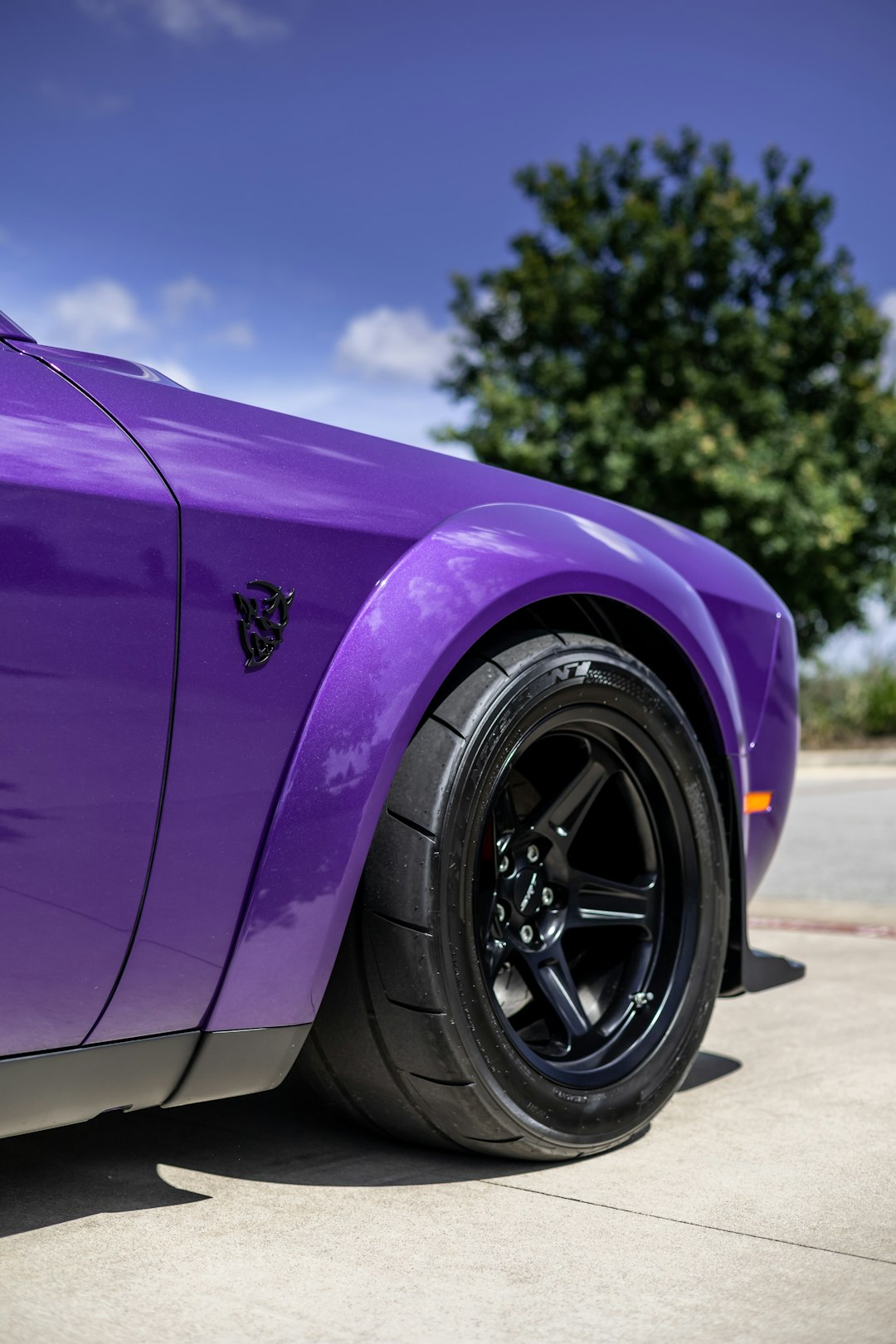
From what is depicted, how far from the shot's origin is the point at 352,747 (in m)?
1.93

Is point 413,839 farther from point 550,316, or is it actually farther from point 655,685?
point 550,316

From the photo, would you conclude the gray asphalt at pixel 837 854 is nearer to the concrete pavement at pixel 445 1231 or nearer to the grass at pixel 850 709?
the concrete pavement at pixel 445 1231

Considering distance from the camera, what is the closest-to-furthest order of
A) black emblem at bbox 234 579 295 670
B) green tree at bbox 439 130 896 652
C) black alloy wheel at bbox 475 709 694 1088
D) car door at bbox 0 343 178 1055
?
car door at bbox 0 343 178 1055 → black emblem at bbox 234 579 295 670 → black alloy wheel at bbox 475 709 694 1088 → green tree at bbox 439 130 896 652

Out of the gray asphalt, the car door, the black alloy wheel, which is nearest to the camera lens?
the car door

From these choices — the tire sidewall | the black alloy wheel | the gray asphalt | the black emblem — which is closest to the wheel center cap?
the black alloy wheel

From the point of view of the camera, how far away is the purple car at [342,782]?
167 cm

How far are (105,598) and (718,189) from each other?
24812 mm

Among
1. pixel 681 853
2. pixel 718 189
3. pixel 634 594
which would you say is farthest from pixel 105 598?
pixel 718 189

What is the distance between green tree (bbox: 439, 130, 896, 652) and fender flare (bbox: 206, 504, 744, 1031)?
19105mm

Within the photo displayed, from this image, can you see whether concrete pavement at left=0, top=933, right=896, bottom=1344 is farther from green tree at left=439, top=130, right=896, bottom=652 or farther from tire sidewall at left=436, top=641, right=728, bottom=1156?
green tree at left=439, top=130, right=896, bottom=652

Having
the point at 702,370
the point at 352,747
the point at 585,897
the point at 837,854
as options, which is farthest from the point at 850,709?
the point at 352,747

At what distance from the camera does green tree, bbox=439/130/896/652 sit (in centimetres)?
2133

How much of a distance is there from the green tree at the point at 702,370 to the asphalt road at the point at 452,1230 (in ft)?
62.2

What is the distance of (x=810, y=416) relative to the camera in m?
22.8
